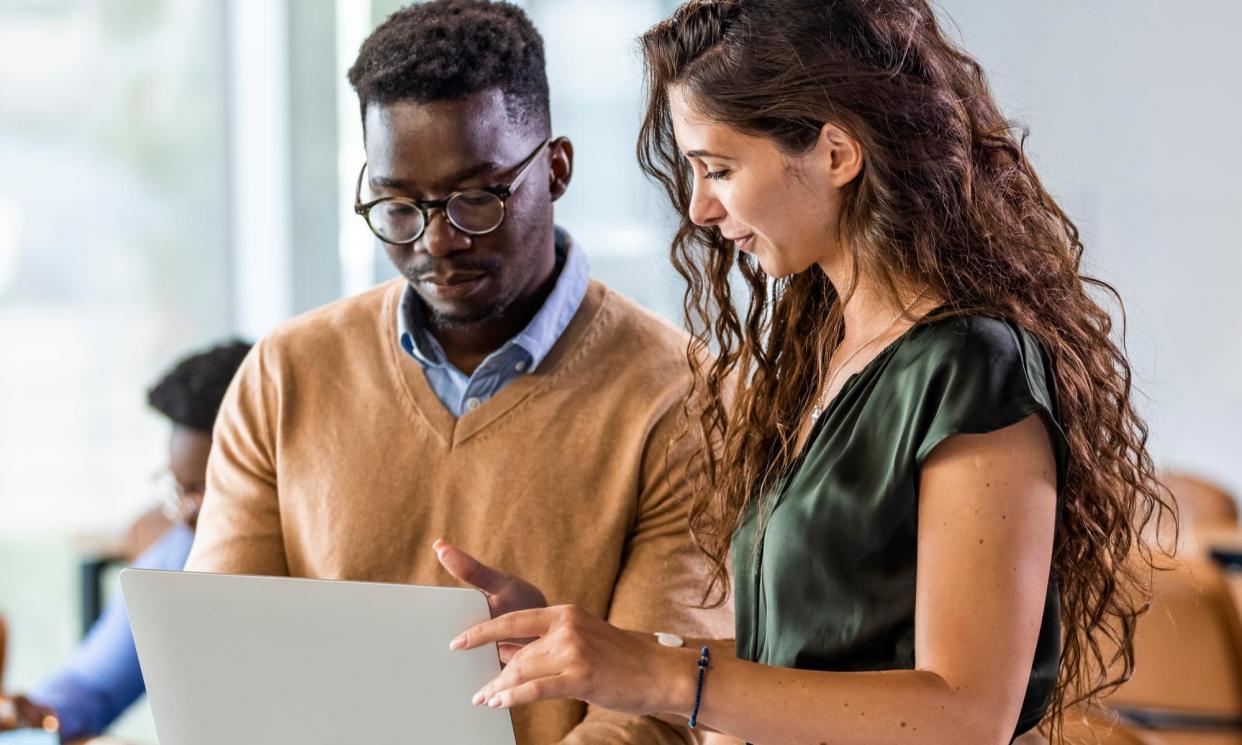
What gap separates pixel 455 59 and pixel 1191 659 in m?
1.86

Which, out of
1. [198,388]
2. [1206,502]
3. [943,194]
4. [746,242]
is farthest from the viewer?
[1206,502]

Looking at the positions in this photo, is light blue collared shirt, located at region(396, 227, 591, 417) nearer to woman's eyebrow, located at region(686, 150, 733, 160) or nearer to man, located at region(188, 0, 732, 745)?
man, located at region(188, 0, 732, 745)

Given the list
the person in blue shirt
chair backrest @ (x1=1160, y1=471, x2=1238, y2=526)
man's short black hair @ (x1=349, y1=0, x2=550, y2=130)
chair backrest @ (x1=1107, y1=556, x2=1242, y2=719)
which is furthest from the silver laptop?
chair backrest @ (x1=1160, y1=471, x2=1238, y2=526)

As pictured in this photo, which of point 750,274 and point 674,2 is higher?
point 674,2

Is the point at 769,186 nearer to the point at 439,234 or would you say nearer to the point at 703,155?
the point at 703,155

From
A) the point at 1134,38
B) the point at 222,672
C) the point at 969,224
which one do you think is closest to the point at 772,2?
the point at 969,224

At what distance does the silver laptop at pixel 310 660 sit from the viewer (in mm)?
1233

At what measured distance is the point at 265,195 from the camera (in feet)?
15.5

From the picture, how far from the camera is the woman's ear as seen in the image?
1243 millimetres

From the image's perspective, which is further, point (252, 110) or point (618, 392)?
point (252, 110)

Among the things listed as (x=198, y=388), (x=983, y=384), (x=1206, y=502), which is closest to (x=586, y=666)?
(x=983, y=384)

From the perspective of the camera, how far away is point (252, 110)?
4.67 m

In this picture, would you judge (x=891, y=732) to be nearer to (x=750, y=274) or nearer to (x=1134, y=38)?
(x=750, y=274)

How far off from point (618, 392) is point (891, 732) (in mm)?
659
